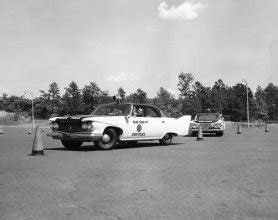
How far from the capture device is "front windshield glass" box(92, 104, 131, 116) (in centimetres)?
1355

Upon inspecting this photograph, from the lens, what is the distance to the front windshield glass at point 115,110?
1355 cm

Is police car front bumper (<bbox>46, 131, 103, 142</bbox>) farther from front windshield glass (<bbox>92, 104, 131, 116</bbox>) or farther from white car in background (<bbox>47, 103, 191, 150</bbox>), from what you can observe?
front windshield glass (<bbox>92, 104, 131, 116</bbox>)

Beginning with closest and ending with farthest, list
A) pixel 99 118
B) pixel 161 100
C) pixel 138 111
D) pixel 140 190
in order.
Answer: pixel 140 190 → pixel 99 118 → pixel 138 111 → pixel 161 100

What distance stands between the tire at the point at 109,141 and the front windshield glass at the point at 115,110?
87 cm

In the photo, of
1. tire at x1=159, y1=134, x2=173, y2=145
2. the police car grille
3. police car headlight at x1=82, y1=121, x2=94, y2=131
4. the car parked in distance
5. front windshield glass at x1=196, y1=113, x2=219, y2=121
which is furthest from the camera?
front windshield glass at x1=196, y1=113, x2=219, y2=121

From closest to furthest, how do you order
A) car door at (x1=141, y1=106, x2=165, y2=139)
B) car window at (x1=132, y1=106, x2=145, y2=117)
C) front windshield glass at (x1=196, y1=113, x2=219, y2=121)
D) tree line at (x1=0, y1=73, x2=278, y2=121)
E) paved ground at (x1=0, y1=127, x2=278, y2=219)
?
paved ground at (x1=0, y1=127, x2=278, y2=219) → car window at (x1=132, y1=106, x2=145, y2=117) → car door at (x1=141, y1=106, x2=165, y2=139) → front windshield glass at (x1=196, y1=113, x2=219, y2=121) → tree line at (x1=0, y1=73, x2=278, y2=121)

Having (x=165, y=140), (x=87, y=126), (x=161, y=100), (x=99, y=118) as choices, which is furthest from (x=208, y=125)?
(x=161, y=100)

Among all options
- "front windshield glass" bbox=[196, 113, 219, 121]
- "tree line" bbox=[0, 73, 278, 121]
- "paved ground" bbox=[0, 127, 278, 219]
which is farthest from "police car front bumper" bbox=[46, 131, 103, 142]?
"tree line" bbox=[0, 73, 278, 121]

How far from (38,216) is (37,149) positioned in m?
6.94

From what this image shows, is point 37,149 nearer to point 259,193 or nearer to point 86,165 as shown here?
point 86,165

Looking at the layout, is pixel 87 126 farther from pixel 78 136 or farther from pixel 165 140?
pixel 165 140

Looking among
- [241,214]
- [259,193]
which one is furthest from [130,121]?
[241,214]

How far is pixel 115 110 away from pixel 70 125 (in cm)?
172

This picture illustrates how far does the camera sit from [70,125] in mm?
12625
